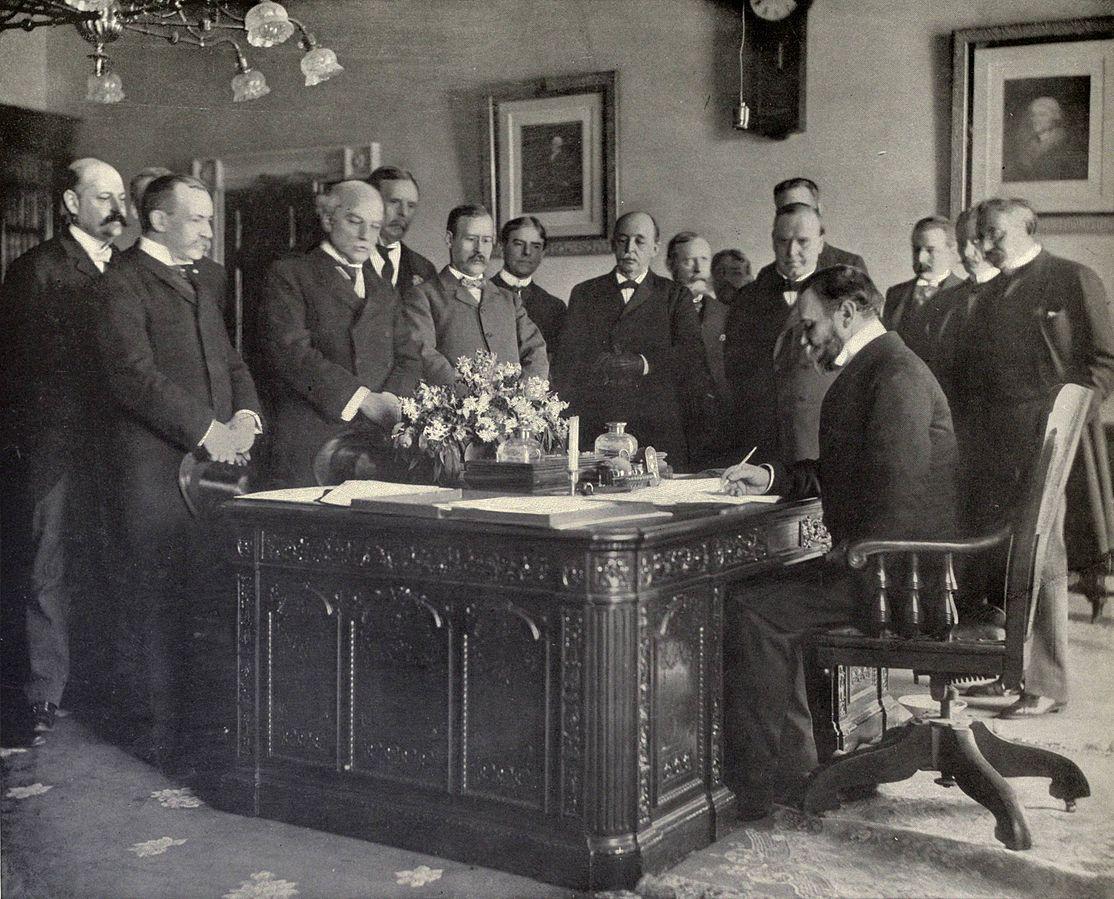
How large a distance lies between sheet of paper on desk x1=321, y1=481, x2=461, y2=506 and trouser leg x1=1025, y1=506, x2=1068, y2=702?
1.78 meters

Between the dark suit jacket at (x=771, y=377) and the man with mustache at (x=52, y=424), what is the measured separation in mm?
2307

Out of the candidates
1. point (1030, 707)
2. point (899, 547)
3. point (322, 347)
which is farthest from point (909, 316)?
point (322, 347)

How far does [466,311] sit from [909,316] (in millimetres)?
1661

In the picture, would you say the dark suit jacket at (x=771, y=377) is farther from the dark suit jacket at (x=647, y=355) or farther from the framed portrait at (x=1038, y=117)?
the framed portrait at (x=1038, y=117)

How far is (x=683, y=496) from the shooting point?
3.23 metres

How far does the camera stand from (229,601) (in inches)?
154

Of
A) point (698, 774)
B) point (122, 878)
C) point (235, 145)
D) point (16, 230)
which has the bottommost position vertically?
point (122, 878)

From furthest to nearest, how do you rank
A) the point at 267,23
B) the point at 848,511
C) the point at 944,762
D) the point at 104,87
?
the point at 104,87, the point at 267,23, the point at 848,511, the point at 944,762

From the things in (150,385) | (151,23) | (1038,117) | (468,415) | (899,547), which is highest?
(151,23)

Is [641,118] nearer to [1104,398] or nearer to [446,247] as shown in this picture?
[446,247]

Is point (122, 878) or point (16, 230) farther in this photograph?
point (16, 230)

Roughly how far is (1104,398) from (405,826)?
226 cm

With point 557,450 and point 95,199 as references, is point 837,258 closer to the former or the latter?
point 557,450

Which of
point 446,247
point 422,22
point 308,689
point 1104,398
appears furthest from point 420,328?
point 1104,398
